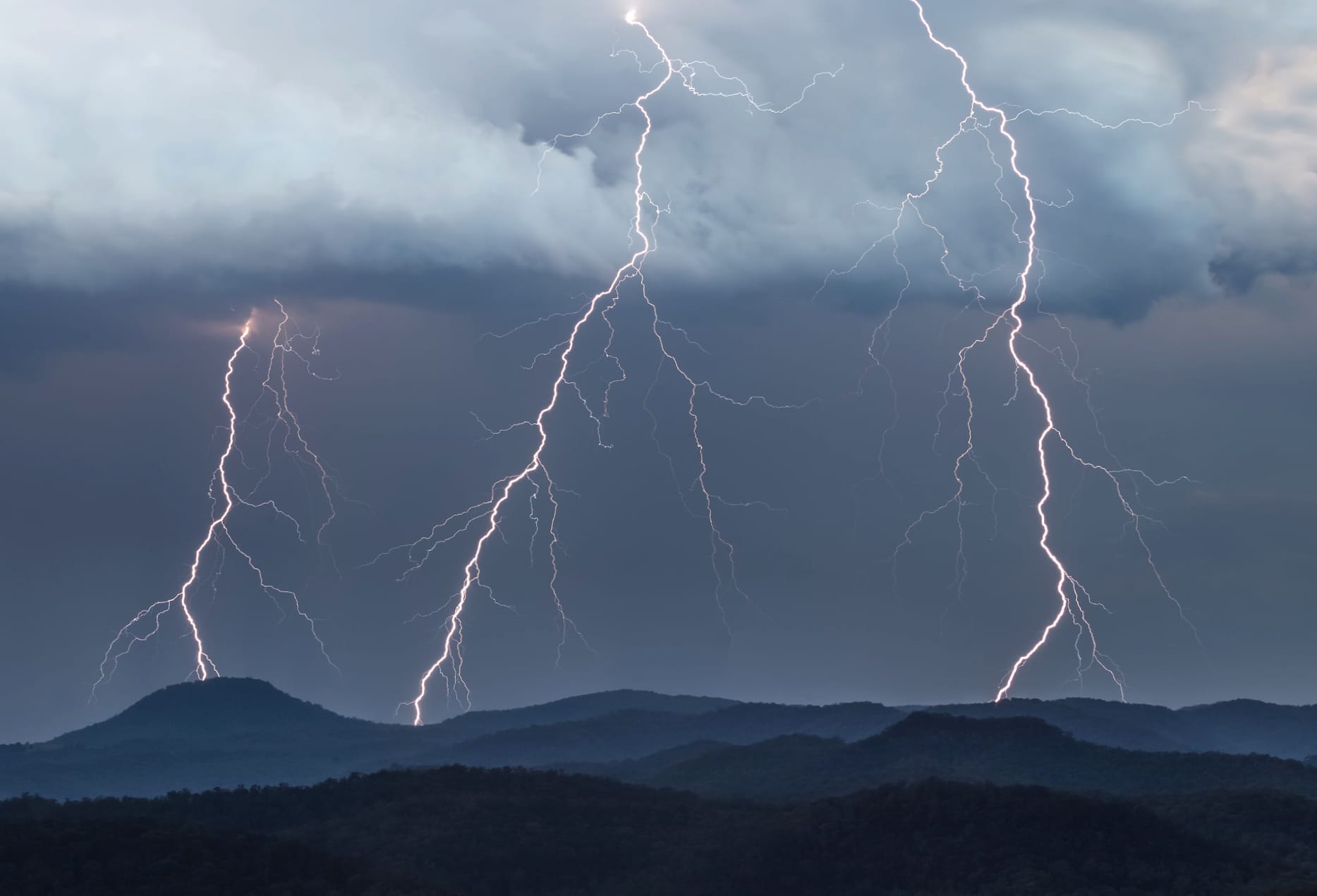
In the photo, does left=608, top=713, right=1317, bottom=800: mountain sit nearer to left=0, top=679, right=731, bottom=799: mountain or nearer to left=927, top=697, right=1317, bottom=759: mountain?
left=927, top=697, right=1317, bottom=759: mountain

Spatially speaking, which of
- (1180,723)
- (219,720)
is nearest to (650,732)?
(219,720)

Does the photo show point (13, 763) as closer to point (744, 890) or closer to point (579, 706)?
point (579, 706)

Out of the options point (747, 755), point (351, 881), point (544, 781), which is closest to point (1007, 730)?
point (747, 755)

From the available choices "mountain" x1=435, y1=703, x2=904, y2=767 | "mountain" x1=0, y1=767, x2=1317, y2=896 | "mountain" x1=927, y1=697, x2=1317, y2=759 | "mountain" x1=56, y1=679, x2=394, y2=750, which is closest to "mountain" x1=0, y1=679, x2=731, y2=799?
"mountain" x1=56, y1=679, x2=394, y2=750

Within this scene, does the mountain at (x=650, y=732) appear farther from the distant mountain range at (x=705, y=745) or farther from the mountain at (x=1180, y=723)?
the mountain at (x=1180, y=723)

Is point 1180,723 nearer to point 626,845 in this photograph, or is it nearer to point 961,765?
point 961,765

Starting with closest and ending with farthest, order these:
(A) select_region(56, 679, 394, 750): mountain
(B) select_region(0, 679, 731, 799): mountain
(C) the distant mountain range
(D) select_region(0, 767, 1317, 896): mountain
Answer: (D) select_region(0, 767, 1317, 896): mountain, (C) the distant mountain range, (B) select_region(0, 679, 731, 799): mountain, (A) select_region(56, 679, 394, 750): mountain

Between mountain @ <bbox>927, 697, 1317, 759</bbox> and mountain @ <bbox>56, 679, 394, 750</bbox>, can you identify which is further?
mountain @ <bbox>56, 679, 394, 750</bbox>
